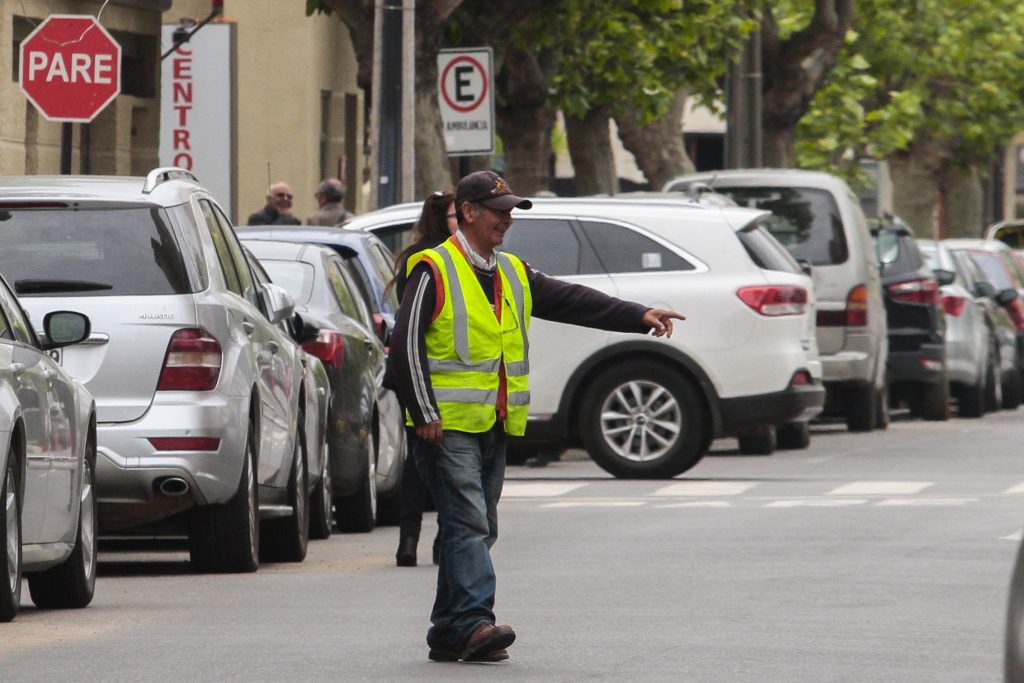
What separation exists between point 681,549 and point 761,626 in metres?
3.28

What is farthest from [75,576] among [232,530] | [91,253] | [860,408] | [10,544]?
[860,408]

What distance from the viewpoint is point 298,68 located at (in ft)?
117

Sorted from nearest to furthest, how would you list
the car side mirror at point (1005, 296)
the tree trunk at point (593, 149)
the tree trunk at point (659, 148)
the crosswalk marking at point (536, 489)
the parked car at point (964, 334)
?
the crosswalk marking at point (536, 489) < the parked car at point (964, 334) < the car side mirror at point (1005, 296) < the tree trunk at point (593, 149) < the tree trunk at point (659, 148)

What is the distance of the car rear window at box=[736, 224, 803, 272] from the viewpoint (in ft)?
63.5

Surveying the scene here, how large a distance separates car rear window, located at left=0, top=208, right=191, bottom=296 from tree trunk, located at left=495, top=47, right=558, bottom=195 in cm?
1904

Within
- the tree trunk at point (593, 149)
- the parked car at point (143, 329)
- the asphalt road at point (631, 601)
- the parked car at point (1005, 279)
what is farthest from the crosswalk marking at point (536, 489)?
the tree trunk at point (593, 149)

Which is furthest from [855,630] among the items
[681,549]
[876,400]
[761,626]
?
[876,400]

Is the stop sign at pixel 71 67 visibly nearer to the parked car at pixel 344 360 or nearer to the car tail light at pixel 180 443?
the parked car at pixel 344 360

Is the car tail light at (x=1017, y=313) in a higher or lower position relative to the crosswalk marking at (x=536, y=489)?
higher

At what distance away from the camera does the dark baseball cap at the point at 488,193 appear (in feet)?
31.4

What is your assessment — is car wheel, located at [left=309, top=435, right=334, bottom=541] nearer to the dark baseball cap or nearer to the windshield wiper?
the windshield wiper

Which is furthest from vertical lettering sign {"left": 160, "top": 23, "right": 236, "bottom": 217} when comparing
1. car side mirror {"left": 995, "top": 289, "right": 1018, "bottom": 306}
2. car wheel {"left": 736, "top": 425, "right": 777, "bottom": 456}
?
car side mirror {"left": 995, "top": 289, "right": 1018, "bottom": 306}

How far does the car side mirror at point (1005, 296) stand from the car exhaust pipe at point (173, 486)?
1998 centimetres

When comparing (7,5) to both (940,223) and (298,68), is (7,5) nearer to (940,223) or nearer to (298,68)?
(298,68)
